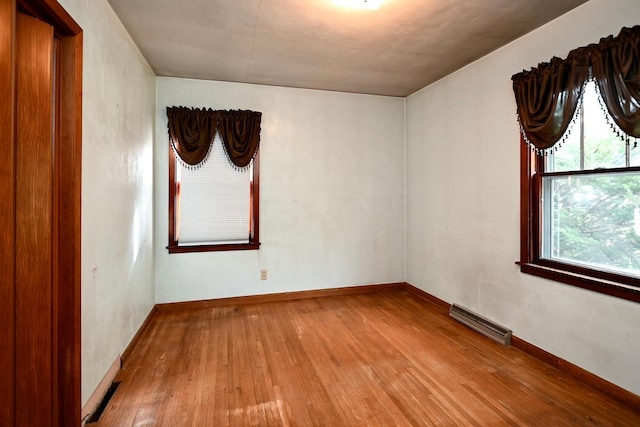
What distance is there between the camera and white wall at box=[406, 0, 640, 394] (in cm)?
213

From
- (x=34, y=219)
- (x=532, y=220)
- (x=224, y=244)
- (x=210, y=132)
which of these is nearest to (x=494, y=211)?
(x=532, y=220)

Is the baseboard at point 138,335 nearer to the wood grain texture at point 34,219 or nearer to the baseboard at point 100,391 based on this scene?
the baseboard at point 100,391

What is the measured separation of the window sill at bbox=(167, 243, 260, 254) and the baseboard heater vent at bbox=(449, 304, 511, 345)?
2350 mm

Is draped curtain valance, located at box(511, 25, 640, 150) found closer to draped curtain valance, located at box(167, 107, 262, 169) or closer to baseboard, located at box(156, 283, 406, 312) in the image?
baseboard, located at box(156, 283, 406, 312)

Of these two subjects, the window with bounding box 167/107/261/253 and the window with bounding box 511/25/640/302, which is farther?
the window with bounding box 167/107/261/253

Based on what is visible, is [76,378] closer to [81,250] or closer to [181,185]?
[81,250]

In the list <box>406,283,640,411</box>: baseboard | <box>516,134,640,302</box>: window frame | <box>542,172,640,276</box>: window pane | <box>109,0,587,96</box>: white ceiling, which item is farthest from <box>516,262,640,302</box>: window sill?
<box>109,0,587,96</box>: white ceiling

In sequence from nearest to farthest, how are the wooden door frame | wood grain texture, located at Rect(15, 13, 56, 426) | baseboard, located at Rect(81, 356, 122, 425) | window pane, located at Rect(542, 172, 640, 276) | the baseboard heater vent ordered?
wood grain texture, located at Rect(15, 13, 56, 426)
the wooden door frame
baseboard, located at Rect(81, 356, 122, 425)
window pane, located at Rect(542, 172, 640, 276)
the baseboard heater vent

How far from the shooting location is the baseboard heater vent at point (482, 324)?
2834mm

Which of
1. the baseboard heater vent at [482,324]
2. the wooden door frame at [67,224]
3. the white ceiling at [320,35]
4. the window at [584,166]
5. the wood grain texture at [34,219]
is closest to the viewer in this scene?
the wood grain texture at [34,219]

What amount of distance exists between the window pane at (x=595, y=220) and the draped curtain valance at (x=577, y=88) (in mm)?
347

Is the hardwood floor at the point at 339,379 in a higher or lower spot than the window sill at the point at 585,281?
lower

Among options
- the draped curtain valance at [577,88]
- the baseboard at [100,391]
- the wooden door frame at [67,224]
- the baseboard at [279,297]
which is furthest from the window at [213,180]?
the draped curtain valance at [577,88]

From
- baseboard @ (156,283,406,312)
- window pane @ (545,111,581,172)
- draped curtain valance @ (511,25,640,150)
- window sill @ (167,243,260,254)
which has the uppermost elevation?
draped curtain valance @ (511,25,640,150)
